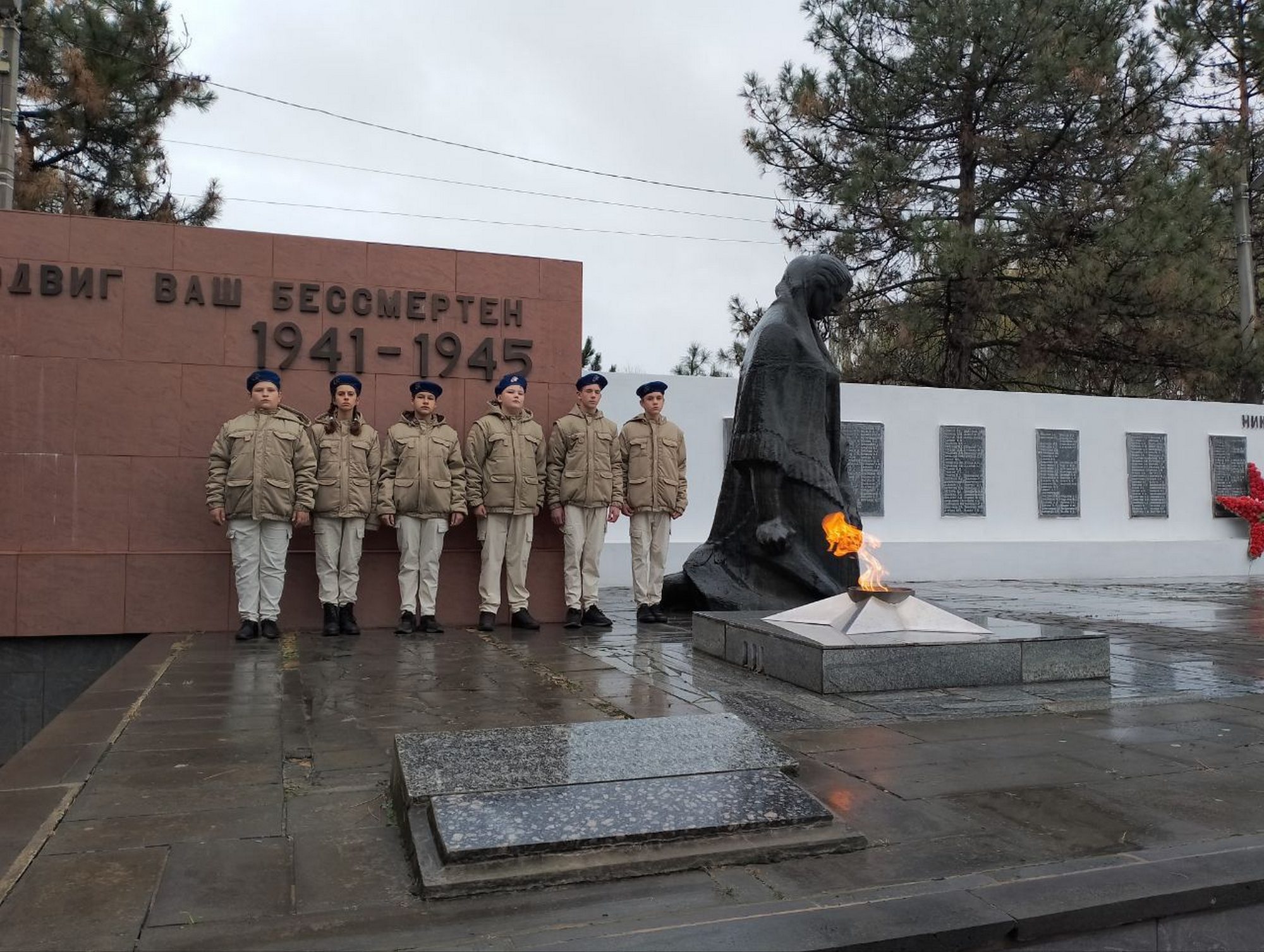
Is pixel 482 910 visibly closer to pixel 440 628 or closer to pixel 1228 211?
pixel 440 628

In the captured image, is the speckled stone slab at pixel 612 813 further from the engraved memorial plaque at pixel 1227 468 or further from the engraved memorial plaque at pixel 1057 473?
the engraved memorial plaque at pixel 1227 468

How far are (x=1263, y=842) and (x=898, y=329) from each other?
14.2 meters

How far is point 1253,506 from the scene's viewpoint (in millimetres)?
13977

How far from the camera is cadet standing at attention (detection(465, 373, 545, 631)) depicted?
23.1ft

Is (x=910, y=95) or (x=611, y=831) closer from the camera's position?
(x=611, y=831)

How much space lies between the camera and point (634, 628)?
7.15m

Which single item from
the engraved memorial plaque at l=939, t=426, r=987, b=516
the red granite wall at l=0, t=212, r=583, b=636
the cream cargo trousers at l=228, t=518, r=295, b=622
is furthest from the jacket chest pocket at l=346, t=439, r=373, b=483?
the engraved memorial plaque at l=939, t=426, r=987, b=516

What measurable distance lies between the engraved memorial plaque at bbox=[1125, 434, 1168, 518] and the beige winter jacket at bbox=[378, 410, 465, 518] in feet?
33.1

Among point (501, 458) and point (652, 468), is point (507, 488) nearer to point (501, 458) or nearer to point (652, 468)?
point (501, 458)

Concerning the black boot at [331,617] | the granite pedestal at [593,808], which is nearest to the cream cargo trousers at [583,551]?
the black boot at [331,617]

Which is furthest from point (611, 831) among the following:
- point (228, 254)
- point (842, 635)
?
point (228, 254)

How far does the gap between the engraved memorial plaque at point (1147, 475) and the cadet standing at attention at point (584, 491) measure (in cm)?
904

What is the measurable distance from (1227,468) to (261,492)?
1300 centimetres

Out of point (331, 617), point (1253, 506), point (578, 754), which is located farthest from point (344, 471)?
point (1253, 506)
